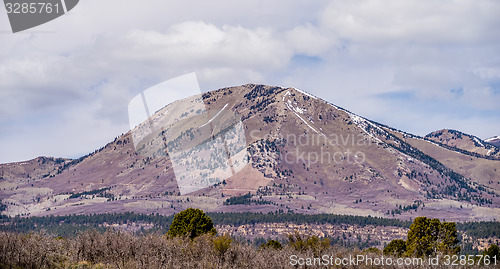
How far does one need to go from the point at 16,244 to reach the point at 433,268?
3104 cm

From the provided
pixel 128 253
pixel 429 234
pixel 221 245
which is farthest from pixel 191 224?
pixel 429 234

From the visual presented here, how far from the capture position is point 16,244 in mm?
36562

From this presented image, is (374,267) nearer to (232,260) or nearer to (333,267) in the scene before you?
(333,267)

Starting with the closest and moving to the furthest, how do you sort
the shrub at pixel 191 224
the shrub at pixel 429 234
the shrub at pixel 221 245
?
the shrub at pixel 221 245 → the shrub at pixel 191 224 → the shrub at pixel 429 234

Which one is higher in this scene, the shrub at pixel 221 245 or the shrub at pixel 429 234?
the shrub at pixel 221 245

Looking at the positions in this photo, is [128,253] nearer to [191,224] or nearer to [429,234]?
[191,224]

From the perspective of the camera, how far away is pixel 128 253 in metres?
42.0

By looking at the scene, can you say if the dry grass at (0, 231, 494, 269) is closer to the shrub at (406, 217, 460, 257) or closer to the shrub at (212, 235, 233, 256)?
the shrub at (212, 235, 233, 256)

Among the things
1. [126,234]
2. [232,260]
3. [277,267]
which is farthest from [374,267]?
[126,234]

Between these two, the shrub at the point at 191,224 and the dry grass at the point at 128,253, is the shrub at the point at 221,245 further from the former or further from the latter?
the shrub at the point at 191,224

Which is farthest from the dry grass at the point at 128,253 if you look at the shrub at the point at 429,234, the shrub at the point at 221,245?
the shrub at the point at 429,234

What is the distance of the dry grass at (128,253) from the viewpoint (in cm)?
3650

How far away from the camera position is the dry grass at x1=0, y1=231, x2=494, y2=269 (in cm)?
3650

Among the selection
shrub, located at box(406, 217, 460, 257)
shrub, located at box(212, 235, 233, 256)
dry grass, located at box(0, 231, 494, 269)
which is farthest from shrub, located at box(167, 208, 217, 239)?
shrub, located at box(406, 217, 460, 257)
